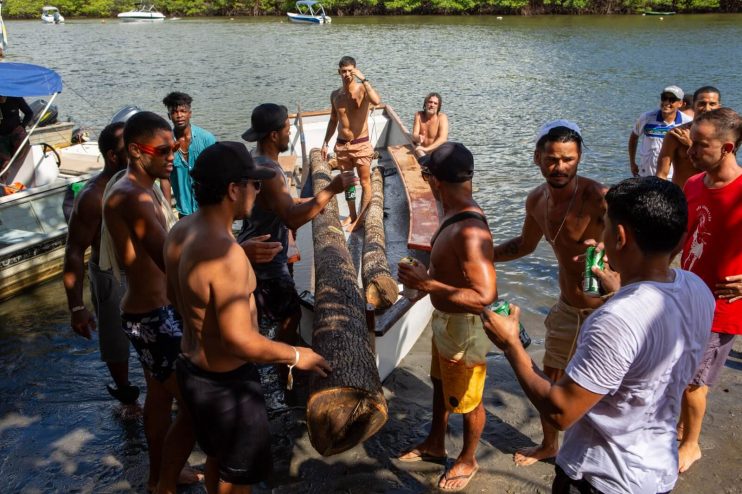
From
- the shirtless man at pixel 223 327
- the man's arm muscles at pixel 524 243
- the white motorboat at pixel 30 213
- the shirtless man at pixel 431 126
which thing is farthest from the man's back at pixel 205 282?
the shirtless man at pixel 431 126

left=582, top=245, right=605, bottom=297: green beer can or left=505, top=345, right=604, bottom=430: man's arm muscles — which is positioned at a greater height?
left=582, top=245, right=605, bottom=297: green beer can

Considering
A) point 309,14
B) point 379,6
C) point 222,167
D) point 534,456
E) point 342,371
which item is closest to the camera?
point 222,167

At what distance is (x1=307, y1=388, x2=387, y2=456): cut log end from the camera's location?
143 inches

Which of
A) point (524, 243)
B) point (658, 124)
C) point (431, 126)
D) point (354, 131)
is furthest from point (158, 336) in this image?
point (431, 126)

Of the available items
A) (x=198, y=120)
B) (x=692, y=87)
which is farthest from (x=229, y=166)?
(x=692, y=87)

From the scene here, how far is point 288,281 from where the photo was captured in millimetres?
4824

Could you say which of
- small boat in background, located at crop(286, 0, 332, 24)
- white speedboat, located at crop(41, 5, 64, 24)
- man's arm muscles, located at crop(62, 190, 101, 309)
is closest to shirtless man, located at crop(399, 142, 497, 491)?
man's arm muscles, located at crop(62, 190, 101, 309)

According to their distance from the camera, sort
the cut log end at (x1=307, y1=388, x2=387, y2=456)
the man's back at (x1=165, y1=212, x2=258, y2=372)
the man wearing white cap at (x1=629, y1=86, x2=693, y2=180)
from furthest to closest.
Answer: the man wearing white cap at (x1=629, y1=86, x2=693, y2=180)
the cut log end at (x1=307, y1=388, x2=387, y2=456)
the man's back at (x1=165, y1=212, x2=258, y2=372)

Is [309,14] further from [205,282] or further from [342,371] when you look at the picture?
[205,282]

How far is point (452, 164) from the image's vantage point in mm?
3592

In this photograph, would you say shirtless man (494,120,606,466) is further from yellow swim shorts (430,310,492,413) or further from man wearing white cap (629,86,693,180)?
man wearing white cap (629,86,693,180)

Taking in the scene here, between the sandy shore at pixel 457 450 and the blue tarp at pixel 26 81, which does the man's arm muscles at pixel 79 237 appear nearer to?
the sandy shore at pixel 457 450

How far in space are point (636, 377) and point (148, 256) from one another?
2.77 m

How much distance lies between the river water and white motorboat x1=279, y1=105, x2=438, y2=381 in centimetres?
140
